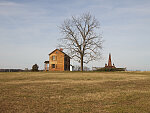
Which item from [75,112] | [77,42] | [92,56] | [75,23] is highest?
[75,23]

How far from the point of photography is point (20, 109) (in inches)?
270

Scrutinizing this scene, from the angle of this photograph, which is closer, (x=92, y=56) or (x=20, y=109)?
(x=20, y=109)

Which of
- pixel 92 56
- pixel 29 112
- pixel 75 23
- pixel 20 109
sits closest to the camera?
pixel 29 112

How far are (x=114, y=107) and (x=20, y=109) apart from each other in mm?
3605

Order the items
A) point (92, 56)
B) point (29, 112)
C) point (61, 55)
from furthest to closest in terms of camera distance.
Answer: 1. point (61, 55)
2. point (92, 56)
3. point (29, 112)

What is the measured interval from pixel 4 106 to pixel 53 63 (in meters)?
55.3

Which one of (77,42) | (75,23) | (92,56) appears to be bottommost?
(92,56)

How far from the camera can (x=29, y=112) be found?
6.42m

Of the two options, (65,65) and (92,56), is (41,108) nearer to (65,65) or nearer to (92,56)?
(92,56)

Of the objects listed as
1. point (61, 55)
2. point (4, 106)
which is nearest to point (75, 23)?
point (61, 55)

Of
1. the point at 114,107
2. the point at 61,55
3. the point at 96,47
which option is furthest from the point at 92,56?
the point at 114,107

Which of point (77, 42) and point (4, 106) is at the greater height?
point (77, 42)

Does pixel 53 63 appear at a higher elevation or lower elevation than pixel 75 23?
lower

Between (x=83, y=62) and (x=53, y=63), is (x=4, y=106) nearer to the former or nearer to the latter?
(x=83, y=62)
